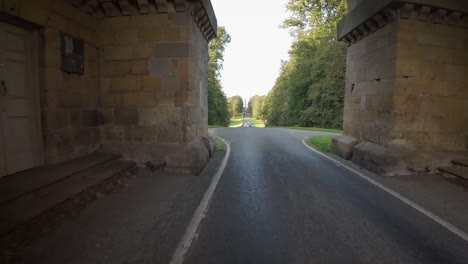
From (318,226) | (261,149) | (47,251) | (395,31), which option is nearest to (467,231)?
(318,226)

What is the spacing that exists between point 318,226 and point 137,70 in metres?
5.60

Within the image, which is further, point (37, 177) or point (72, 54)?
point (72, 54)

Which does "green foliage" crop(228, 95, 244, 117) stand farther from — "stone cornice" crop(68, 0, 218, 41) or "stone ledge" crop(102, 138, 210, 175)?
"stone ledge" crop(102, 138, 210, 175)

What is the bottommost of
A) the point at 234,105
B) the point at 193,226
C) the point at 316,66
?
the point at 193,226

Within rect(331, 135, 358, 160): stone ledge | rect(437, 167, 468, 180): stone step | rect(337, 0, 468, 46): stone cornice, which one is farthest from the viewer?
rect(331, 135, 358, 160): stone ledge

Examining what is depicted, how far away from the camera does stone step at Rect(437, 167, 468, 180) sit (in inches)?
231

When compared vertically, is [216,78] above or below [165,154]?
above

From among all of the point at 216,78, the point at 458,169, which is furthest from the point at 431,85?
the point at 216,78

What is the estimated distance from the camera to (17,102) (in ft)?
15.3

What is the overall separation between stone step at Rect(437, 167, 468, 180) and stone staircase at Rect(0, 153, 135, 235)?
7.85 meters

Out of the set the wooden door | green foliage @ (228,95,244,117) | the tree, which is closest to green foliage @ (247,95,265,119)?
the tree

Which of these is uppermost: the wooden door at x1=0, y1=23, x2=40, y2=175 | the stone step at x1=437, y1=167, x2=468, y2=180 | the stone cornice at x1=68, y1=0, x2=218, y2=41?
the stone cornice at x1=68, y1=0, x2=218, y2=41

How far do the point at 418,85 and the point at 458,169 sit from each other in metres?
2.35

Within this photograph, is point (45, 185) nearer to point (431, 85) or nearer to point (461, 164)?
point (431, 85)
